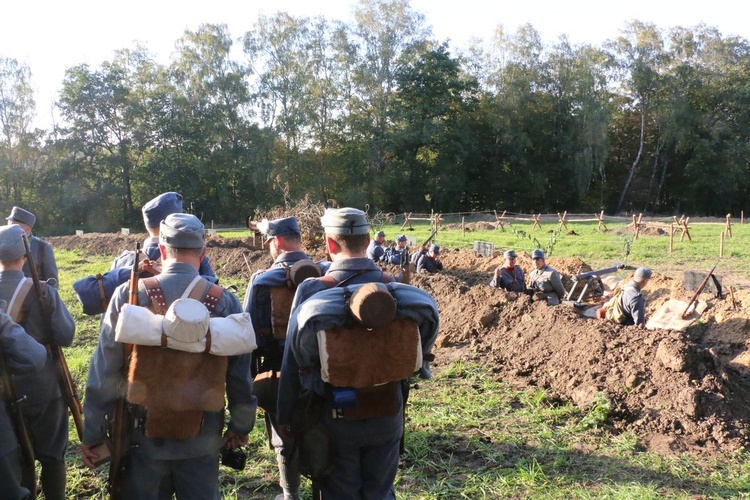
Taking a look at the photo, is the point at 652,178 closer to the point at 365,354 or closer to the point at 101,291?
the point at 101,291

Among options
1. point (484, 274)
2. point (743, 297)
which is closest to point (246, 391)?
point (743, 297)

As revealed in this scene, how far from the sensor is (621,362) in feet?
18.5

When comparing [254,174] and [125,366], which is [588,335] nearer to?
[125,366]

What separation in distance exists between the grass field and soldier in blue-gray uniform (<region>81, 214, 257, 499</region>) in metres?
1.31

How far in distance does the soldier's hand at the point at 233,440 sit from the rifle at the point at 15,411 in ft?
3.31

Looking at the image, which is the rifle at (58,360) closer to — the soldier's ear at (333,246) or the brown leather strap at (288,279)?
the brown leather strap at (288,279)

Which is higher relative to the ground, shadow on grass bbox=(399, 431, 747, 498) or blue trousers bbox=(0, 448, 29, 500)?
blue trousers bbox=(0, 448, 29, 500)

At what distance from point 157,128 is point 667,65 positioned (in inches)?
1476

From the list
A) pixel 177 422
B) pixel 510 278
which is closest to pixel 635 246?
pixel 510 278

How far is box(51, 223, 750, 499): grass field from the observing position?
3877 millimetres

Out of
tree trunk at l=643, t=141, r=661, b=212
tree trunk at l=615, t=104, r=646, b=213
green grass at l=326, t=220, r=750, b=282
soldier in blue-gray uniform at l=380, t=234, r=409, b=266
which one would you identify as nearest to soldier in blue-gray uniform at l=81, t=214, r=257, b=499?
soldier in blue-gray uniform at l=380, t=234, r=409, b=266

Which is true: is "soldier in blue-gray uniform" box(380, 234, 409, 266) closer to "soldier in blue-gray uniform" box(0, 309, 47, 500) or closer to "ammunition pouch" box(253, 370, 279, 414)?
"ammunition pouch" box(253, 370, 279, 414)

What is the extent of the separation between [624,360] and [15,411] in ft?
16.3

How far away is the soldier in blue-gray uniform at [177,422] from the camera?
8.09 ft
